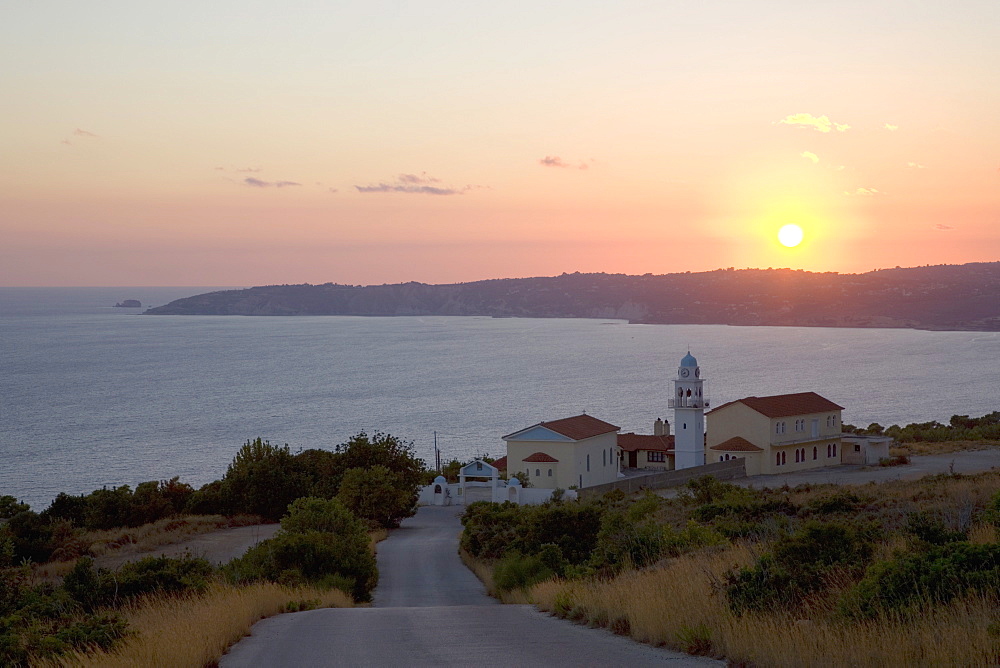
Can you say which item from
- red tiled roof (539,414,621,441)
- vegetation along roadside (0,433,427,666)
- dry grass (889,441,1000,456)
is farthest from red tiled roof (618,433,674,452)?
vegetation along roadside (0,433,427,666)

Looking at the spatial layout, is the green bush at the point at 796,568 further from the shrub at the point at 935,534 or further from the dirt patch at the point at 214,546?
the dirt patch at the point at 214,546

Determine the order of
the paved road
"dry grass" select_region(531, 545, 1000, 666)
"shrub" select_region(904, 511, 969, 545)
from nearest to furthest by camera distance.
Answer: "dry grass" select_region(531, 545, 1000, 666), the paved road, "shrub" select_region(904, 511, 969, 545)

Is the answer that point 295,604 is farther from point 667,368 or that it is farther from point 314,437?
point 667,368

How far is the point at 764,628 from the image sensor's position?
7543 mm

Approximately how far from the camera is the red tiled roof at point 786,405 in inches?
1896

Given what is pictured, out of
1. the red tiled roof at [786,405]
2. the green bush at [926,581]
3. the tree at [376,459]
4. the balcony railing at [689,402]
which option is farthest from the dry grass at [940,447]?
the green bush at [926,581]

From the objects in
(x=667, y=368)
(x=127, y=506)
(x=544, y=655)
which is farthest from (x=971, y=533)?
(x=667, y=368)

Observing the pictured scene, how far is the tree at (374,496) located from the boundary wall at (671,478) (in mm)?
7429

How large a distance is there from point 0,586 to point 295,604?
4.42 metres

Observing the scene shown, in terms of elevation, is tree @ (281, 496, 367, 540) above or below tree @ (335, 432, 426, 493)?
above

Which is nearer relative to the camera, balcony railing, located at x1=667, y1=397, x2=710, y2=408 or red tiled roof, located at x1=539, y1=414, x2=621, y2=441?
red tiled roof, located at x1=539, y1=414, x2=621, y2=441

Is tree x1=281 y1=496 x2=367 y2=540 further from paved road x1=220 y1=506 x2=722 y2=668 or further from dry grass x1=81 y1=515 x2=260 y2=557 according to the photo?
paved road x1=220 y1=506 x2=722 y2=668

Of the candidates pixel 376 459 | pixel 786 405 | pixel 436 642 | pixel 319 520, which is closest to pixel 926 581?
pixel 436 642

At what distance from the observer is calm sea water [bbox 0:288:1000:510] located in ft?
239
